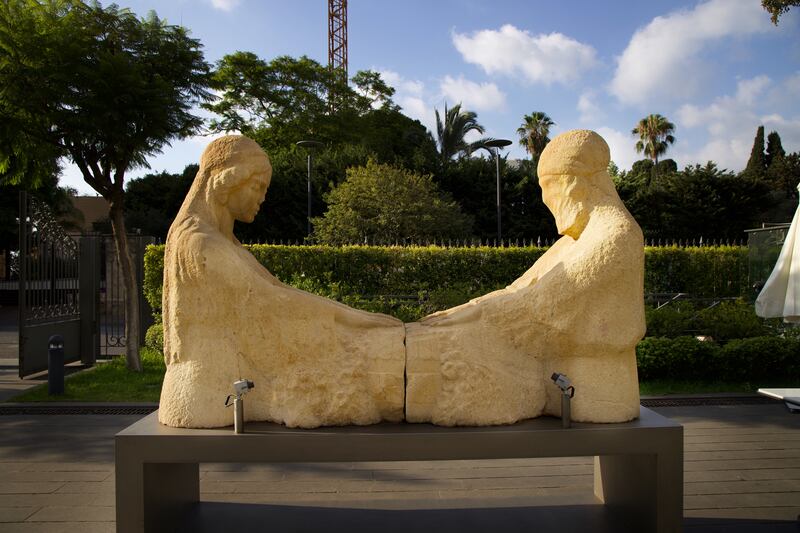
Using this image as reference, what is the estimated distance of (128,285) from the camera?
7328 millimetres

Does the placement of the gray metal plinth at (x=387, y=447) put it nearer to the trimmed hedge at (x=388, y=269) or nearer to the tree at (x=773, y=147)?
the trimmed hedge at (x=388, y=269)

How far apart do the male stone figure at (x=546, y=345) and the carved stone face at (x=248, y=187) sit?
1033mm

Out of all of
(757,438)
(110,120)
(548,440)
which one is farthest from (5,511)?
(757,438)

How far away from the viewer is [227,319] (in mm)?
2562

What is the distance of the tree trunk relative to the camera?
7309 millimetres

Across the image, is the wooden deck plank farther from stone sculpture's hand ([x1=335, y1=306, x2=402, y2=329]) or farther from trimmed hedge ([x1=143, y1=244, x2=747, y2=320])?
trimmed hedge ([x1=143, y1=244, x2=747, y2=320])

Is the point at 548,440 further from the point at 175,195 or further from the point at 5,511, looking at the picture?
the point at 175,195

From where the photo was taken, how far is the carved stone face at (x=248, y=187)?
108 inches

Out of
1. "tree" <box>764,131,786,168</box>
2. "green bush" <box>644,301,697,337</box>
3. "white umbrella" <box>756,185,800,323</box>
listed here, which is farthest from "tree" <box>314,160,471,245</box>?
"tree" <box>764,131,786,168</box>

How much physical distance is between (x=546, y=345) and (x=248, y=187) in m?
1.68

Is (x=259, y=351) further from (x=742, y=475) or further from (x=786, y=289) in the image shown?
(x=786, y=289)

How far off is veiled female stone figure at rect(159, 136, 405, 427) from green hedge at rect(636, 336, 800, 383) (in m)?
5.12

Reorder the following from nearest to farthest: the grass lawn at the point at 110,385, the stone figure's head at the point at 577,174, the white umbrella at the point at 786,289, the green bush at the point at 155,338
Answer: the stone figure's head at the point at 577,174 < the white umbrella at the point at 786,289 < the grass lawn at the point at 110,385 < the green bush at the point at 155,338

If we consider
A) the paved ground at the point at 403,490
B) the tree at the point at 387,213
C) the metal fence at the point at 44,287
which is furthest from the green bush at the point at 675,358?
the metal fence at the point at 44,287
